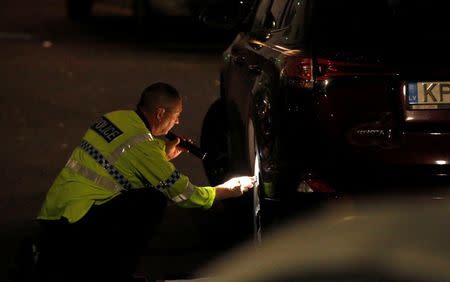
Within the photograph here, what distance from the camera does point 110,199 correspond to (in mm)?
6504

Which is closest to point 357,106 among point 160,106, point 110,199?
point 160,106

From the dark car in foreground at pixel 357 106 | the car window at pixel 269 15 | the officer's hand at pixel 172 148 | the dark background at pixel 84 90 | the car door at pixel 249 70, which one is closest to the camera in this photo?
the dark car in foreground at pixel 357 106

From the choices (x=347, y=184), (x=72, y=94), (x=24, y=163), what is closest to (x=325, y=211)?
(x=347, y=184)

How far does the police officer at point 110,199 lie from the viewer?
644cm

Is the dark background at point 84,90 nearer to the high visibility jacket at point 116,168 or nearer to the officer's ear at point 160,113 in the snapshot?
the high visibility jacket at point 116,168

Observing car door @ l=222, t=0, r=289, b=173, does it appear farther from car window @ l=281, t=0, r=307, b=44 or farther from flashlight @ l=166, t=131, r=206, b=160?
flashlight @ l=166, t=131, r=206, b=160

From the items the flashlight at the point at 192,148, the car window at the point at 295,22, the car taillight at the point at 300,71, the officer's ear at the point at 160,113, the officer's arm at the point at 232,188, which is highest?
the car window at the point at 295,22

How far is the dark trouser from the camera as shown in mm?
6438

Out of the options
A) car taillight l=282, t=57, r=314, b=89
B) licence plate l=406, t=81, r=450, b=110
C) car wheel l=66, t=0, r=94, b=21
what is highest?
car taillight l=282, t=57, r=314, b=89

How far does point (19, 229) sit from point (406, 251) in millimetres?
2953

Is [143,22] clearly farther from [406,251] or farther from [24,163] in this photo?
[406,251]

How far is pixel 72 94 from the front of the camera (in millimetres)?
15250

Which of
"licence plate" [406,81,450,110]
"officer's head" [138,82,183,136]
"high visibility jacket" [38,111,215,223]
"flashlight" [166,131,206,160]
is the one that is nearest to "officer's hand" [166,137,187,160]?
"flashlight" [166,131,206,160]

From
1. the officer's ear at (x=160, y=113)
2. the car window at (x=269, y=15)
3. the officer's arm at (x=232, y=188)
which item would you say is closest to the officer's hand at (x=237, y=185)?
the officer's arm at (x=232, y=188)
